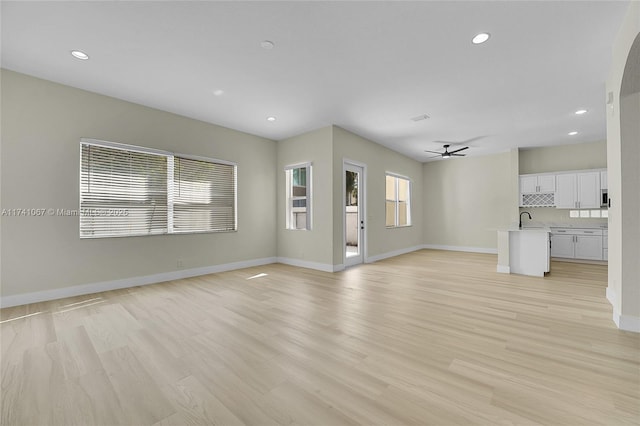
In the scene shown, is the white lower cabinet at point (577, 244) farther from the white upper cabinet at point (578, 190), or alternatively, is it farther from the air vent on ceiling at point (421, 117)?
the air vent on ceiling at point (421, 117)

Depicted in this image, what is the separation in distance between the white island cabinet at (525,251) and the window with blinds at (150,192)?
5.54 meters

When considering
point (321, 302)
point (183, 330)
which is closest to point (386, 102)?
point (321, 302)

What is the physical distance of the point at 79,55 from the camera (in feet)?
9.97

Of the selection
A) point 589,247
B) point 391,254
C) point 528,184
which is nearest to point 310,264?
point 391,254

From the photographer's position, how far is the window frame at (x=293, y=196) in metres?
5.82

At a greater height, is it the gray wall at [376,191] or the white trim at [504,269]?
the gray wall at [376,191]

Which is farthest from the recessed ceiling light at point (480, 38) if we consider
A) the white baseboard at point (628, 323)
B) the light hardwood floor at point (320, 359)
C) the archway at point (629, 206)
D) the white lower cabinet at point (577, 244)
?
the white lower cabinet at point (577, 244)

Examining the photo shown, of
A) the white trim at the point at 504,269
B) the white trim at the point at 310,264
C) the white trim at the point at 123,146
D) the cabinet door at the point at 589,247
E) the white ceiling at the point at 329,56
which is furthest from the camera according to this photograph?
the cabinet door at the point at 589,247

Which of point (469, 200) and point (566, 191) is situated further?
point (469, 200)

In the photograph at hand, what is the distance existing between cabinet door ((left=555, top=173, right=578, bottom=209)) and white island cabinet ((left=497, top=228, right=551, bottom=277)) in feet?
8.42

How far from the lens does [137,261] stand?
4332 millimetres

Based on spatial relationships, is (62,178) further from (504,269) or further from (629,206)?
(504,269)

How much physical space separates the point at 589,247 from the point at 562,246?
474 mm

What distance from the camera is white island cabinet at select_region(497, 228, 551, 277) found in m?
4.86
